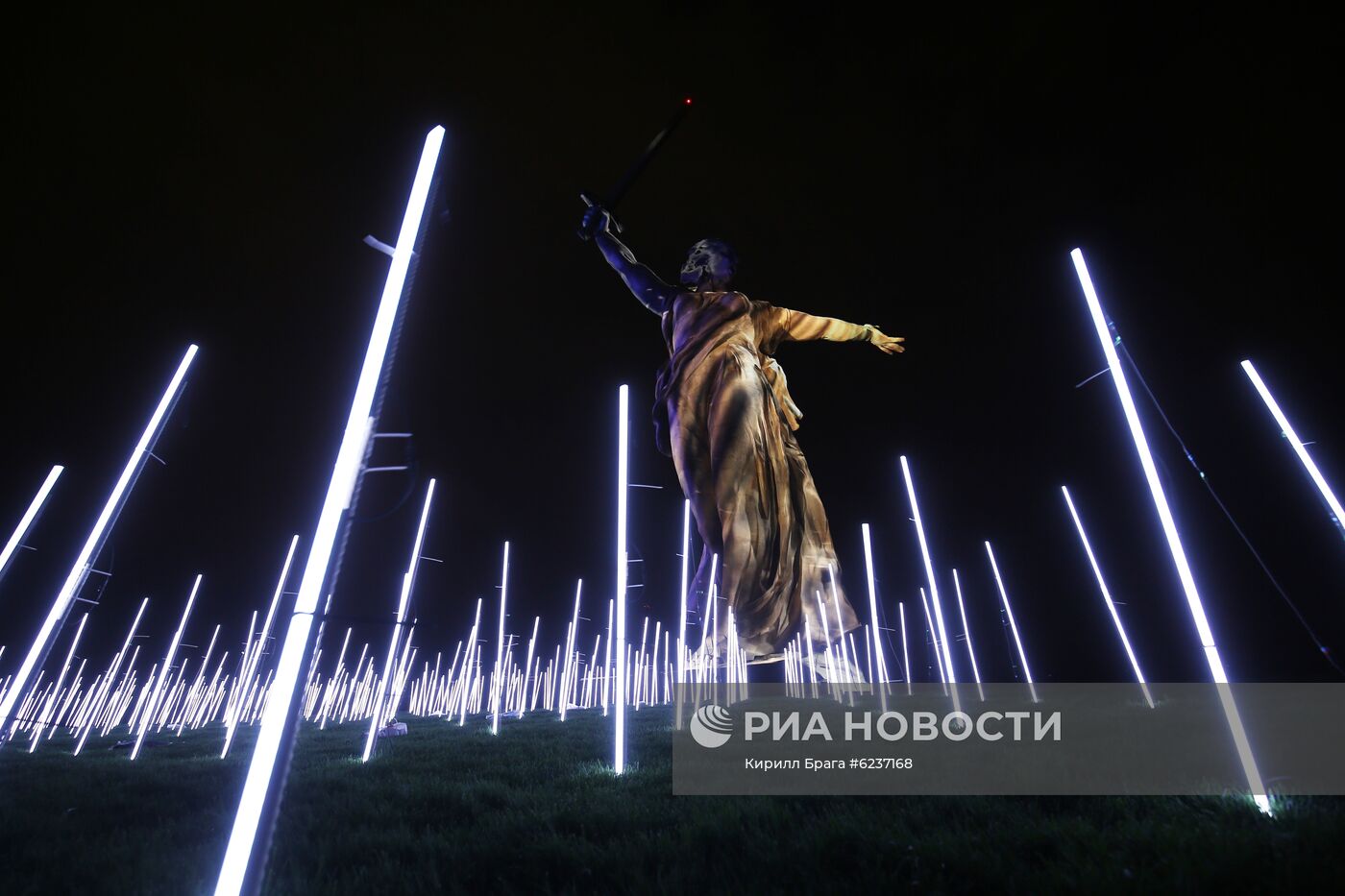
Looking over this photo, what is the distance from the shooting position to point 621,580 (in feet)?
28.2

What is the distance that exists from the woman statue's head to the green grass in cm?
811

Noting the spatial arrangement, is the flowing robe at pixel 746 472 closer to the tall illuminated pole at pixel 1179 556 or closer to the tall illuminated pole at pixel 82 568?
the tall illuminated pole at pixel 1179 556

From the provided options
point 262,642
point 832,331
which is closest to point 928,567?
point 832,331

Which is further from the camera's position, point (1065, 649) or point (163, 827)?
point (1065, 649)

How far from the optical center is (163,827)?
5785mm

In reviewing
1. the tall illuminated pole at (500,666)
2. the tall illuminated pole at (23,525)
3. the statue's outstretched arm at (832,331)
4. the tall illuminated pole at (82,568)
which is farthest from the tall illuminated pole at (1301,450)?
the tall illuminated pole at (23,525)

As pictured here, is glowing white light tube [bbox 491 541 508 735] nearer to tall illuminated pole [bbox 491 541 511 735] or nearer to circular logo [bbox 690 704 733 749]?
tall illuminated pole [bbox 491 541 511 735]

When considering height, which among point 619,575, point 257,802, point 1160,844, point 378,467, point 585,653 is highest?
point 585,653

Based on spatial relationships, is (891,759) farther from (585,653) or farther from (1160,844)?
(585,653)

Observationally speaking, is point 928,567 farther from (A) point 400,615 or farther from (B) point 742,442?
(A) point 400,615

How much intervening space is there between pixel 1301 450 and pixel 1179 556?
6.76 metres

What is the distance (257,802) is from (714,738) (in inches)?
232

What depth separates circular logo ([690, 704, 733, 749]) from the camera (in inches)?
305

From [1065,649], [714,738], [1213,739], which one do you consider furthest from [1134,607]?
[714,738]
